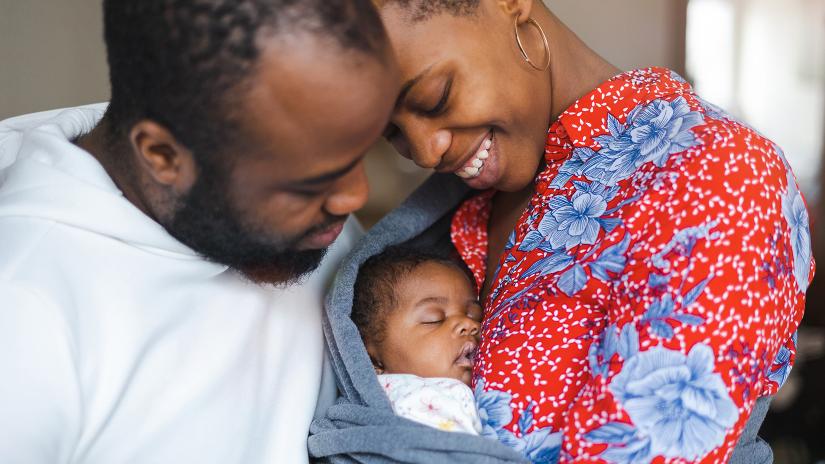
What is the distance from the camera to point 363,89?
107cm

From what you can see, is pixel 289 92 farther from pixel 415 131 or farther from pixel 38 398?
pixel 38 398

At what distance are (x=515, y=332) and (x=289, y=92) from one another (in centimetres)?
61

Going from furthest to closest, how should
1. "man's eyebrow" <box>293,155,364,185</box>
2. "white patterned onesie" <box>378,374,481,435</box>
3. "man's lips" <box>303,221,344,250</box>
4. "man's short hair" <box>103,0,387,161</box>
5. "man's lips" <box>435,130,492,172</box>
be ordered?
"man's lips" <box>435,130,492,172</box> → "white patterned onesie" <box>378,374,481,435</box> → "man's lips" <box>303,221,344,250</box> → "man's eyebrow" <box>293,155,364,185</box> → "man's short hair" <box>103,0,387,161</box>

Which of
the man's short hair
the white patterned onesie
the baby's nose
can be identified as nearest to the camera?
the man's short hair

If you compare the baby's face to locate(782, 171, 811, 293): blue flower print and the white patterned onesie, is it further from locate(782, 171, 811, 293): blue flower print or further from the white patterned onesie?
locate(782, 171, 811, 293): blue flower print

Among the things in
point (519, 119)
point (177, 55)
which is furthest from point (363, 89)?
point (519, 119)

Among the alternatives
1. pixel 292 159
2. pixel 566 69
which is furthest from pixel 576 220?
pixel 292 159

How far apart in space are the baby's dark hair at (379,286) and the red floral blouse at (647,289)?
22cm

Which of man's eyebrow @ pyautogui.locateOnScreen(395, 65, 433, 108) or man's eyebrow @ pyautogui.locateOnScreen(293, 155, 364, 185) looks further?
man's eyebrow @ pyautogui.locateOnScreen(395, 65, 433, 108)

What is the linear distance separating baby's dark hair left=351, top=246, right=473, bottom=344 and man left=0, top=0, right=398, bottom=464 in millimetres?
297

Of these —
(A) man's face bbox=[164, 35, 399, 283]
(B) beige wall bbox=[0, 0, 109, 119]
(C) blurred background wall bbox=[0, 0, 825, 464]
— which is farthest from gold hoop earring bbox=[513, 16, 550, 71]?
(B) beige wall bbox=[0, 0, 109, 119]

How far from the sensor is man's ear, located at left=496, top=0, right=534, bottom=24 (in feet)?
4.58

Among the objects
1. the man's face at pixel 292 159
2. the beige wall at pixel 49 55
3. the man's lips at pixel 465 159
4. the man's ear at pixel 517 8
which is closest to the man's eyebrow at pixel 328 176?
the man's face at pixel 292 159

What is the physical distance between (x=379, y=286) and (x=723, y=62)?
2020mm
